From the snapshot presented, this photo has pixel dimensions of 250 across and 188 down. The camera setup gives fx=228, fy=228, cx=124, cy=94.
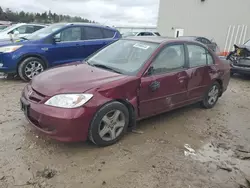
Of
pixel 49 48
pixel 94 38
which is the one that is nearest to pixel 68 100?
pixel 49 48

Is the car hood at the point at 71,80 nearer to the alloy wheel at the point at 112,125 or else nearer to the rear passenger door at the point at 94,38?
the alloy wheel at the point at 112,125

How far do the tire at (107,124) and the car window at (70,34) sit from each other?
13.9 ft

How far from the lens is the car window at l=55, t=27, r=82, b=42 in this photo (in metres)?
6.62

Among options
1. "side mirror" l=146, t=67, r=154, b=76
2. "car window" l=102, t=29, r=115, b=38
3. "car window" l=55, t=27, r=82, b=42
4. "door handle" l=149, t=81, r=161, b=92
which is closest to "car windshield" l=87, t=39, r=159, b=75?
"side mirror" l=146, t=67, r=154, b=76

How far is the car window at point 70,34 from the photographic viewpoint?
21.7 feet

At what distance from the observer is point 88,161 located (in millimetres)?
2873

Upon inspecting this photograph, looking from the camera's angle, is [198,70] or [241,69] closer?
[198,70]

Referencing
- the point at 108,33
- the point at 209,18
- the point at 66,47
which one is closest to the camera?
the point at 66,47

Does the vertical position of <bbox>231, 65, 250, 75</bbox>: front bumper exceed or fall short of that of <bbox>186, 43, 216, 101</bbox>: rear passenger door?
it falls short

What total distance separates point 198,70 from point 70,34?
13.4ft

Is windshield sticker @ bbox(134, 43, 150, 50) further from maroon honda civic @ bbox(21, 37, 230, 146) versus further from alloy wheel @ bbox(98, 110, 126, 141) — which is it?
alloy wheel @ bbox(98, 110, 126, 141)

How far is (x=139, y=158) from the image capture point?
118 inches

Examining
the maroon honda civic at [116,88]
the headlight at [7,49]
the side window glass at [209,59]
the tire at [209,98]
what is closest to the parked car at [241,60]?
the tire at [209,98]

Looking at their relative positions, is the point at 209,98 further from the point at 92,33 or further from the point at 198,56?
the point at 92,33
